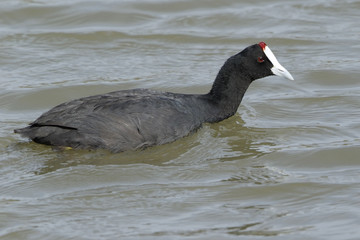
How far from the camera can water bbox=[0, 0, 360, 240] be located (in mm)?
5336

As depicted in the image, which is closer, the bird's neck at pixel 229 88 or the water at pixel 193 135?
the water at pixel 193 135

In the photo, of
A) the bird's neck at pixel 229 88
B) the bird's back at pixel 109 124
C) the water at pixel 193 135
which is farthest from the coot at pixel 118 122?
the bird's neck at pixel 229 88

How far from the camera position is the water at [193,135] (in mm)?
5336

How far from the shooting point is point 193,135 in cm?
709

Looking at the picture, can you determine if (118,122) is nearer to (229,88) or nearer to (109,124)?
(109,124)

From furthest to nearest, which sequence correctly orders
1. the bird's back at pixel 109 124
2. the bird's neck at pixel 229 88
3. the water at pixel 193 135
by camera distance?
the bird's neck at pixel 229 88 → the bird's back at pixel 109 124 → the water at pixel 193 135

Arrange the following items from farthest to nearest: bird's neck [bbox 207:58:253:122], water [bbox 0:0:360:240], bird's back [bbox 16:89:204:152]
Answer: bird's neck [bbox 207:58:253:122]
bird's back [bbox 16:89:204:152]
water [bbox 0:0:360:240]

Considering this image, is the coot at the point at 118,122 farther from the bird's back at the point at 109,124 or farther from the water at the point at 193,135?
the water at the point at 193,135

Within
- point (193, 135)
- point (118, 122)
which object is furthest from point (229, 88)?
point (118, 122)

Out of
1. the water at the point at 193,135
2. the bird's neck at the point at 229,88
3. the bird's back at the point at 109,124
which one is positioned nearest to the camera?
the water at the point at 193,135

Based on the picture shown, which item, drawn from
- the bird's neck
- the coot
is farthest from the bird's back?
the bird's neck

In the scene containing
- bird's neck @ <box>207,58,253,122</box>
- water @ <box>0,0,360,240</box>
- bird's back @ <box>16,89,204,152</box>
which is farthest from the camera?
bird's neck @ <box>207,58,253,122</box>

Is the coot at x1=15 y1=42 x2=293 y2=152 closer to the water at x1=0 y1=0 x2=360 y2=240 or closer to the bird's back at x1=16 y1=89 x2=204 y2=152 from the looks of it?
the bird's back at x1=16 y1=89 x2=204 y2=152

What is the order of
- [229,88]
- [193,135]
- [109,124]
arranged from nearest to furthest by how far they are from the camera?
[109,124] < [193,135] < [229,88]
